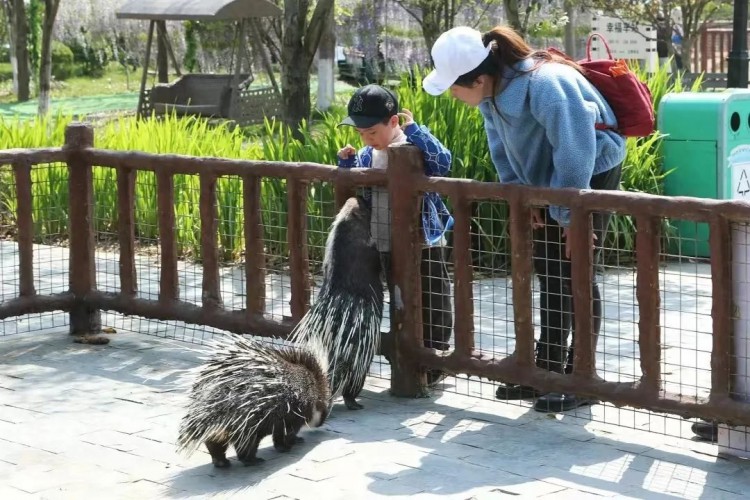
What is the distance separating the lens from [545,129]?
5.22 meters

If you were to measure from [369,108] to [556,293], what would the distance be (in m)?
1.24

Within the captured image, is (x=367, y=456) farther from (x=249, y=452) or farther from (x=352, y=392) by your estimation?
(x=352, y=392)

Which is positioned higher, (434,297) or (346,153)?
(346,153)

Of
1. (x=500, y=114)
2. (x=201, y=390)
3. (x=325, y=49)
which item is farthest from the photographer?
(x=325, y=49)

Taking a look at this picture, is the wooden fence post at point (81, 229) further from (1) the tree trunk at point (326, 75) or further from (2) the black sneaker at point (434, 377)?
(1) the tree trunk at point (326, 75)

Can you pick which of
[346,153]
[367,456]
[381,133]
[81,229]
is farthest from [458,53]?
[81,229]

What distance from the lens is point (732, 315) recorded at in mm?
4645

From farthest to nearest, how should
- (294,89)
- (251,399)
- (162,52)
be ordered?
(162,52), (294,89), (251,399)

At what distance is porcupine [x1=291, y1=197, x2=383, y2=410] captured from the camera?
18.1 ft

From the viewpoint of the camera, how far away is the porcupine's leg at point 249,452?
4855 millimetres

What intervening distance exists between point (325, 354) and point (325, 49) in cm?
1824

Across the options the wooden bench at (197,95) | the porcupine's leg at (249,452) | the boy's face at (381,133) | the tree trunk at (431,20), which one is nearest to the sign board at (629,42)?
the tree trunk at (431,20)

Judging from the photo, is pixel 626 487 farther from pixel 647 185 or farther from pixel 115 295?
pixel 647 185

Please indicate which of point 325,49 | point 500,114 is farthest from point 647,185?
point 325,49
